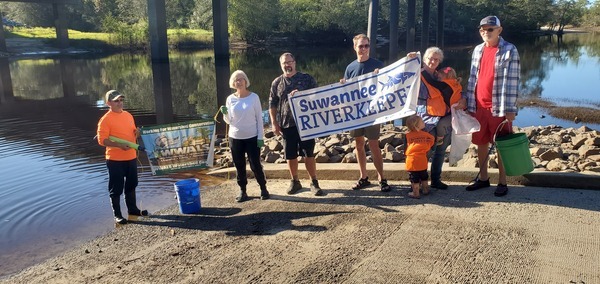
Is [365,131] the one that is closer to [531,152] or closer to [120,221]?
[120,221]

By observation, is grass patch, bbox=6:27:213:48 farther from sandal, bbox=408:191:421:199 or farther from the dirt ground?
sandal, bbox=408:191:421:199

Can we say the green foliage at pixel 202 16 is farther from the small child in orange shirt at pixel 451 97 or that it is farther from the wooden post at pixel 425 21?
the small child in orange shirt at pixel 451 97

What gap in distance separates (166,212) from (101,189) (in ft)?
9.81

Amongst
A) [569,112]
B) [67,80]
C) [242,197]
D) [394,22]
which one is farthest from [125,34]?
Result: [242,197]

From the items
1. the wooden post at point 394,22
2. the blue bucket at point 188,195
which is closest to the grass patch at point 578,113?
the blue bucket at point 188,195

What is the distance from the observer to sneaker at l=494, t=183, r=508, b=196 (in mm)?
6008

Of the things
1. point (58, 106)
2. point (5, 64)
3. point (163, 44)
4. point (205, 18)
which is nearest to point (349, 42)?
point (205, 18)

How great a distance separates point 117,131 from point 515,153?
4867mm

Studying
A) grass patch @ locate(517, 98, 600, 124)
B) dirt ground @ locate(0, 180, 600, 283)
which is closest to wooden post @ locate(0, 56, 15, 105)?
dirt ground @ locate(0, 180, 600, 283)

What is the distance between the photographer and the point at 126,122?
6.17m

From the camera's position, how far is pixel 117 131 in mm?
6078

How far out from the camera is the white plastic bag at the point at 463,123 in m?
5.95

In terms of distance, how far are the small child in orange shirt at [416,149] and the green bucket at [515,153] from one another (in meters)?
0.83

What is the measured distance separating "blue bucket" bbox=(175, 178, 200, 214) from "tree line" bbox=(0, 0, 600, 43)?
5975 cm
